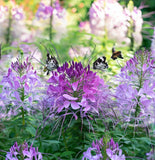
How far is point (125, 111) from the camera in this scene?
112cm

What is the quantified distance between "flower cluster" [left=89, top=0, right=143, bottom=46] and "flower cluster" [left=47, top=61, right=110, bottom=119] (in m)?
0.84

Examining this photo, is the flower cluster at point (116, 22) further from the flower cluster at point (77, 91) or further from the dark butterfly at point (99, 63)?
the flower cluster at point (77, 91)

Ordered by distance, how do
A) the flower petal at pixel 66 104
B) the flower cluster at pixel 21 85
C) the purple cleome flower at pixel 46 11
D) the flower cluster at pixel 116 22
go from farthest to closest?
the purple cleome flower at pixel 46 11
the flower cluster at pixel 116 22
the flower cluster at pixel 21 85
the flower petal at pixel 66 104

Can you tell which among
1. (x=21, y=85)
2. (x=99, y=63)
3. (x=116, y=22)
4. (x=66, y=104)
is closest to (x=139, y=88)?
(x=99, y=63)

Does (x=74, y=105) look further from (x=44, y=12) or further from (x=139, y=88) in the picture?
(x=44, y=12)

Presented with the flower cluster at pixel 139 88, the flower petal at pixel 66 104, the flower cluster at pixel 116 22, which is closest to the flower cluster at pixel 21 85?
the flower petal at pixel 66 104

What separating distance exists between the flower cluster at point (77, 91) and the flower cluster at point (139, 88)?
0.30ft

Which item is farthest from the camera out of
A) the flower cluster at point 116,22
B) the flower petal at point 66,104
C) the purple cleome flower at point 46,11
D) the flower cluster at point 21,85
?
the purple cleome flower at point 46,11

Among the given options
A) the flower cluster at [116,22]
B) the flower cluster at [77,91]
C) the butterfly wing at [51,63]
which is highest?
the flower cluster at [116,22]

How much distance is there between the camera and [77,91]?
101cm

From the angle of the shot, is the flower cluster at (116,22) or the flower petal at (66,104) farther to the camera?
the flower cluster at (116,22)

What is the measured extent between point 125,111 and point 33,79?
0.39 m

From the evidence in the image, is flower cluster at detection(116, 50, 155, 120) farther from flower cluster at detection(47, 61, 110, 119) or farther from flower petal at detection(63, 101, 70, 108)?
flower petal at detection(63, 101, 70, 108)

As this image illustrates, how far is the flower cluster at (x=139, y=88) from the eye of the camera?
3.39 feet
